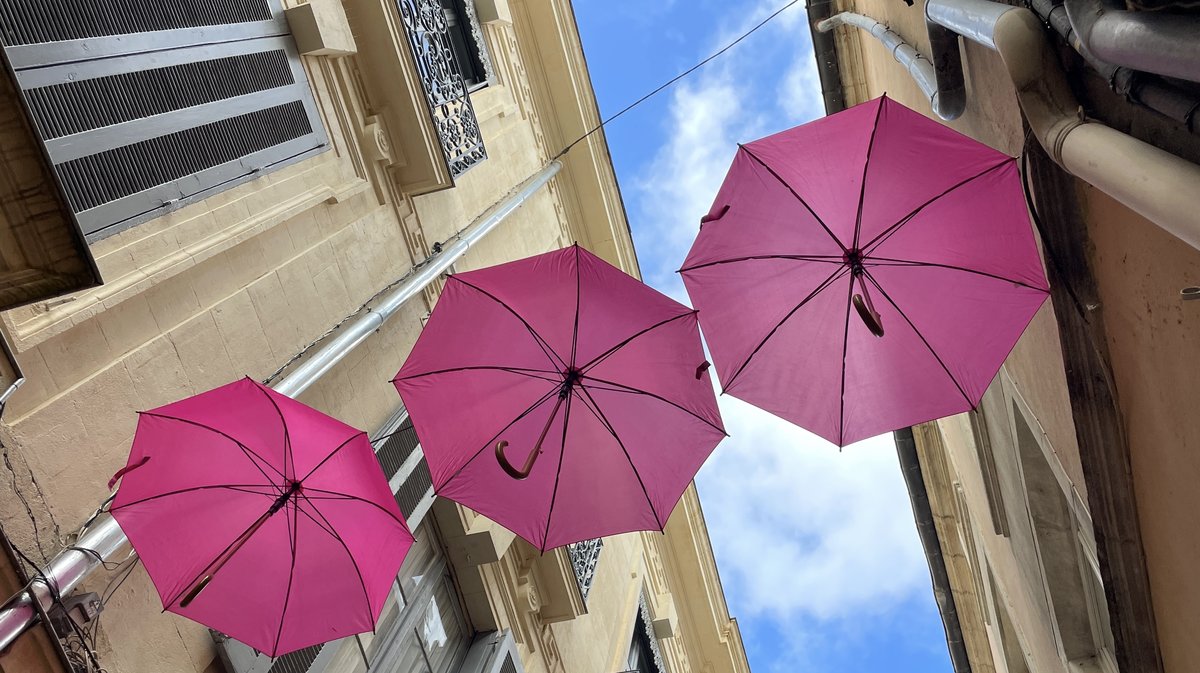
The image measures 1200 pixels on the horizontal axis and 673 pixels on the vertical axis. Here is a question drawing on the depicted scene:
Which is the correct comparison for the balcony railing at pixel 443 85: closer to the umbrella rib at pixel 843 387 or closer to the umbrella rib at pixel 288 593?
the umbrella rib at pixel 288 593

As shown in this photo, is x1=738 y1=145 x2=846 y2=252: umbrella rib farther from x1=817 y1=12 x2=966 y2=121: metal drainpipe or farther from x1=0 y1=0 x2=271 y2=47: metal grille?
x1=0 y1=0 x2=271 y2=47: metal grille

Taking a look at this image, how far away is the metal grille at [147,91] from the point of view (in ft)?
14.0

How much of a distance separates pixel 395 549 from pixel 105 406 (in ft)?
6.13

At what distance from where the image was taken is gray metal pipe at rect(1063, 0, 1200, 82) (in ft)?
7.00

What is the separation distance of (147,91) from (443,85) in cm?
377

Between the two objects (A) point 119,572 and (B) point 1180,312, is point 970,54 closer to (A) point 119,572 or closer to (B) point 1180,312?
(B) point 1180,312

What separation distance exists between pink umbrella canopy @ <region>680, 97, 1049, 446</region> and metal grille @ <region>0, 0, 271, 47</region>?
3796mm

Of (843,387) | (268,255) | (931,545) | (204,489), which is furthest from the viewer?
(931,545)

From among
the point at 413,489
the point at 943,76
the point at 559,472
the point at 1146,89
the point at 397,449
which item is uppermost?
the point at 943,76

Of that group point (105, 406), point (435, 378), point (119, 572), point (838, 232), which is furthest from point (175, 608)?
point (838, 232)

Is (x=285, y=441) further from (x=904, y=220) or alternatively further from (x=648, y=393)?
(x=904, y=220)

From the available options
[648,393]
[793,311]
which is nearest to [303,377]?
[648,393]

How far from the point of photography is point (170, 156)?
500 centimetres

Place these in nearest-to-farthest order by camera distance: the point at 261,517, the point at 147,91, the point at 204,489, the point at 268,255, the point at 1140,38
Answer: the point at 1140,38, the point at 204,489, the point at 261,517, the point at 147,91, the point at 268,255
